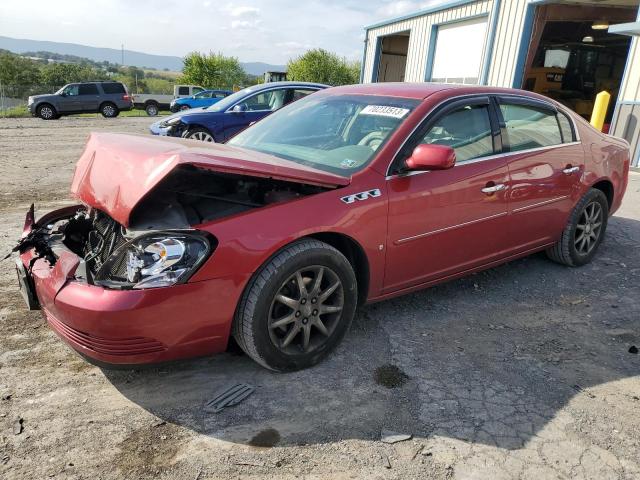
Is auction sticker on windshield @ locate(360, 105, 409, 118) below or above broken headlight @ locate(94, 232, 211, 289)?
above

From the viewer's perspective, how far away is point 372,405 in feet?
8.74

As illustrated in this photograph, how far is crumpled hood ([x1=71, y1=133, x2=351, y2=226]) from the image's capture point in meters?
2.51

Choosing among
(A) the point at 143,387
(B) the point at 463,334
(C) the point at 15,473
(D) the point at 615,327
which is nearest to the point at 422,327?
(B) the point at 463,334

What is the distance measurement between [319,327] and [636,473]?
5.45 feet

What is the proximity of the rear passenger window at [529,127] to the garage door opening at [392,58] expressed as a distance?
17.4 metres

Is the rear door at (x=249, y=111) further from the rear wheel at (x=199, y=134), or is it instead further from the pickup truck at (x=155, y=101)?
the pickup truck at (x=155, y=101)

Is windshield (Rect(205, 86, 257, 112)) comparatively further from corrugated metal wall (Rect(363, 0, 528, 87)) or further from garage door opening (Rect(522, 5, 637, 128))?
garage door opening (Rect(522, 5, 637, 128))

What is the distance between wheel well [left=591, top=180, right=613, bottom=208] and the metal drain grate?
382 centimetres

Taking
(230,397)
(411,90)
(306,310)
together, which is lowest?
(230,397)

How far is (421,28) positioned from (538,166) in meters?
14.5

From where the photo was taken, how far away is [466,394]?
2791 millimetres

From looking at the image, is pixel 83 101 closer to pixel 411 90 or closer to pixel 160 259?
pixel 411 90

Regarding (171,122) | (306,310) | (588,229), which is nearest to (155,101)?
(171,122)

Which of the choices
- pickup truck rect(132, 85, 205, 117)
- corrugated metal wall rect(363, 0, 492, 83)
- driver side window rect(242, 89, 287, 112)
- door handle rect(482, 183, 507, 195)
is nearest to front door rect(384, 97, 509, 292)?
door handle rect(482, 183, 507, 195)
